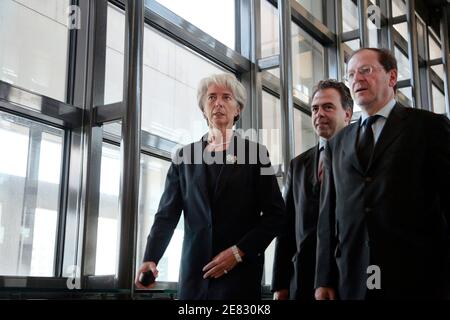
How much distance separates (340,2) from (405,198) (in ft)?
15.9

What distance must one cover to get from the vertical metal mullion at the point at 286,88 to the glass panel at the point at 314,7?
1324 mm

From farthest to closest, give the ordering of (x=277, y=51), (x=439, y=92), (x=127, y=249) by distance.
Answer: (x=439, y=92), (x=277, y=51), (x=127, y=249)

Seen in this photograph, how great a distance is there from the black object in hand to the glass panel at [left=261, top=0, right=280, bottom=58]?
10.7 ft

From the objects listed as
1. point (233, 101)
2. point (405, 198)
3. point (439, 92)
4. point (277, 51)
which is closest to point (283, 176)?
point (277, 51)

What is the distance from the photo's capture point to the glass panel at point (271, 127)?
455cm

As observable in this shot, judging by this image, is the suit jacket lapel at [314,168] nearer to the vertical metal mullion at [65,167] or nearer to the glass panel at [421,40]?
the vertical metal mullion at [65,167]

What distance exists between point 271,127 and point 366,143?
2994 millimetres

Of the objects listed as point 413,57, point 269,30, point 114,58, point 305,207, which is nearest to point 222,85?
point 305,207

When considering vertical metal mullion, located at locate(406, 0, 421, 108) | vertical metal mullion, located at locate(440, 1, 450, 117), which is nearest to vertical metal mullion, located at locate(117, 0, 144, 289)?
vertical metal mullion, located at locate(406, 0, 421, 108)

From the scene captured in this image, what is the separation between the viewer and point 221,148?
186cm

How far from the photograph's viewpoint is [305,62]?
551cm

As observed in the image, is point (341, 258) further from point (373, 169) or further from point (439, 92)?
point (439, 92)

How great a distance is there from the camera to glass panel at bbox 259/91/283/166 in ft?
14.9

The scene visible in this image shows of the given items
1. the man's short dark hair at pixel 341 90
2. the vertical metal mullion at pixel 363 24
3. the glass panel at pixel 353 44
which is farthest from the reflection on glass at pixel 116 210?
the glass panel at pixel 353 44
